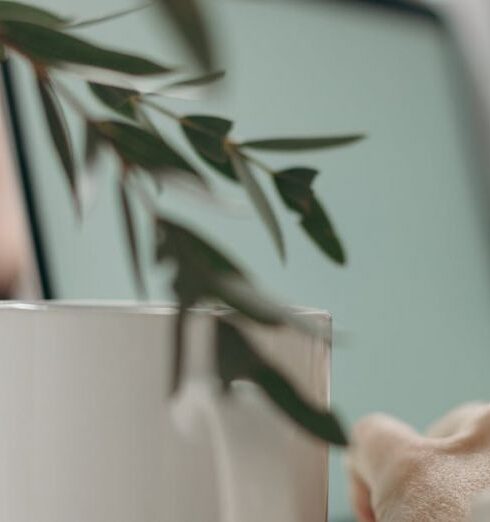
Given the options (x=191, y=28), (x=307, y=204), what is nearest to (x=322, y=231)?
(x=307, y=204)

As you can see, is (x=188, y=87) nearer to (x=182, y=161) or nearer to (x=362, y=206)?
(x=182, y=161)

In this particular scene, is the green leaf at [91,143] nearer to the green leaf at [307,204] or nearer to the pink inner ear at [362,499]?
the green leaf at [307,204]

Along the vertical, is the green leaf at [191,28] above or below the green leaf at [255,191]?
above

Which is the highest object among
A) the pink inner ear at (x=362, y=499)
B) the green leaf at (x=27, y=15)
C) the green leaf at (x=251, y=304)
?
the green leaf at (x=27, y=15)

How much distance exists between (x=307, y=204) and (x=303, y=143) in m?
0.02

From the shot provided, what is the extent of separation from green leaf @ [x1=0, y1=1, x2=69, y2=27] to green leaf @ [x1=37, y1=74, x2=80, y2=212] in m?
0.01

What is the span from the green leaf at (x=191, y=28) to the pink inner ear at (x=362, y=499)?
247 mm

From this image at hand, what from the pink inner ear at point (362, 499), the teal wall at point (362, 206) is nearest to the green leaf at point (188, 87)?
the pink inner ear at point (362, 499)

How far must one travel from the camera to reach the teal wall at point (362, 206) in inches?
20.8

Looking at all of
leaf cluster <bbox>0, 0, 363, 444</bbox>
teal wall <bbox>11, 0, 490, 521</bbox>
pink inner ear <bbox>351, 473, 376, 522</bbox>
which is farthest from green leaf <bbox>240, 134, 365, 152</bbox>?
teal wall <bbox>11, 0, 490, 521</bbox>

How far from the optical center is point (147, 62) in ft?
0.71

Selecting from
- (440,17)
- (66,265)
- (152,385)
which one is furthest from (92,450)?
(440,17)

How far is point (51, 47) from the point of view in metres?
0.20

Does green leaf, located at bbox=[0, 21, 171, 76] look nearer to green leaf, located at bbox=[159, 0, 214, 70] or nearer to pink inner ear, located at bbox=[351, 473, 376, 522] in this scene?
green leaf, located at bbox=[159, 0, 214, 70]
